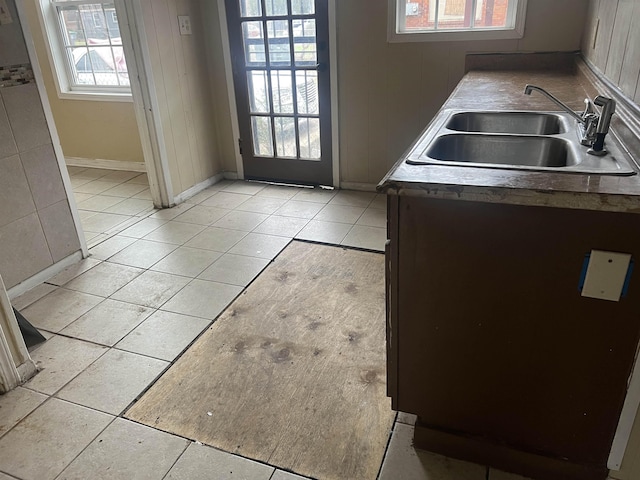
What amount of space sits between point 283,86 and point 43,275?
2.17 meters

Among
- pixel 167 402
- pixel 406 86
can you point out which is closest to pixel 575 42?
pixel 406 86

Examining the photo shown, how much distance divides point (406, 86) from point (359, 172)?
29.5 inches

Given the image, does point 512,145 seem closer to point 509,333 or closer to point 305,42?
point 509,333

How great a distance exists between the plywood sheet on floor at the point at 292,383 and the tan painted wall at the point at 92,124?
2.72 meters

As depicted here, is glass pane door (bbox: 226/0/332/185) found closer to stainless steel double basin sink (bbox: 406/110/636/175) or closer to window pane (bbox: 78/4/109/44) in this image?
window pane (bbox: 78/4/109/44)

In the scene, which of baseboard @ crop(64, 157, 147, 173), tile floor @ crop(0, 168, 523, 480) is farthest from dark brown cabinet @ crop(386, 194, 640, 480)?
baseboard @ crop(64, 157, 147, 173)

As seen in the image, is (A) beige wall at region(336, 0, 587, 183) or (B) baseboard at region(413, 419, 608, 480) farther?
(A) beige wall at region(336, 0, 587, 183)

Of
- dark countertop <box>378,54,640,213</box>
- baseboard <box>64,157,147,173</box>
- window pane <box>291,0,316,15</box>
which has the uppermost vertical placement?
window pane <box>291,0,316,15</box>

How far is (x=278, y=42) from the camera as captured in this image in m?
3.60

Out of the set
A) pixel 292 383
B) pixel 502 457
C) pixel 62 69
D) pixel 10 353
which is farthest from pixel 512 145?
pixel 62 69

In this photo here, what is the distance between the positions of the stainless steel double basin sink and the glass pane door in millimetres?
1845

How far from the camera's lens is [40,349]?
2102 mm

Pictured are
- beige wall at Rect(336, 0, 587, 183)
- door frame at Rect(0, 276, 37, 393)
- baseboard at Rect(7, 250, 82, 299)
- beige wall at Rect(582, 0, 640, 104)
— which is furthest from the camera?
beige wall at Rect(336, 0, 587, 183)

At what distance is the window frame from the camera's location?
4.28 metres
